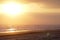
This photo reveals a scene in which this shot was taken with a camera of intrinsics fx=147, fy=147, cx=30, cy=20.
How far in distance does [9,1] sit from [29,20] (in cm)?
18

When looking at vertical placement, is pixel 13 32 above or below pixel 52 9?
below

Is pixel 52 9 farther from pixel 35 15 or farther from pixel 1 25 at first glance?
pixel 1 25

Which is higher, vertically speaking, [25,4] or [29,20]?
[25,4]

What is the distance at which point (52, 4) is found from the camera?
3.01 ft

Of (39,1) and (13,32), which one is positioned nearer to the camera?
(13,32)

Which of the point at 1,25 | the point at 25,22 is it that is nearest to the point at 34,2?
the point at 25,22

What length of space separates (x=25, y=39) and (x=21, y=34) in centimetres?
4

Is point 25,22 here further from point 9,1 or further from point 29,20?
point 9,1

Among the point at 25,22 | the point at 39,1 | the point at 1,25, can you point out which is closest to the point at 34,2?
the point at 39,1

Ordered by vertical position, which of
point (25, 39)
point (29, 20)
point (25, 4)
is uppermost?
point (25, 4)

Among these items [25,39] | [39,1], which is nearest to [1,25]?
[25,39]

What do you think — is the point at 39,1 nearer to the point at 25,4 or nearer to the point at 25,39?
the point at 25,4

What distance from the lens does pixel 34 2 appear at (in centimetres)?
92

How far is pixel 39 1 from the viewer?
0.92 meters
